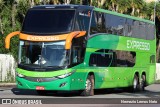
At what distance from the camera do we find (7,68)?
39.8 m

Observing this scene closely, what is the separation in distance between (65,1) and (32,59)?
28218 mm

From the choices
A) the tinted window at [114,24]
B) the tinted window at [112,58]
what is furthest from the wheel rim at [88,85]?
the tinted window at [114,24]

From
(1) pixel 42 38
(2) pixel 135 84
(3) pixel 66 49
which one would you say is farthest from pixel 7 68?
(3) pixel 66 49

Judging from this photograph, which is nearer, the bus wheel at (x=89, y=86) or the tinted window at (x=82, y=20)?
the tinted window at (x=82, y=20)

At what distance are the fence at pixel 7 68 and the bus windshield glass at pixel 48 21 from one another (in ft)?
47.8

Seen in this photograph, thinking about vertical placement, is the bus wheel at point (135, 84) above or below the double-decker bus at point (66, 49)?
below

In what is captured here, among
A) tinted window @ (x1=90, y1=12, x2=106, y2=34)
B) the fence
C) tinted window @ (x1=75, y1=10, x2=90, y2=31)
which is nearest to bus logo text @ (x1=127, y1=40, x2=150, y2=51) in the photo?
tinted window @ (x1=90, y1=12, x2=106, y2=34)

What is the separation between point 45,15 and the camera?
81.3ft

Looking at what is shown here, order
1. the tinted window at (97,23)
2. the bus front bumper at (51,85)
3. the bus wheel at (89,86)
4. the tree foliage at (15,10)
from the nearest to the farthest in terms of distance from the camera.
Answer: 1. the bus front bumper at (51,85)
2. the bus wheel at (89,86)
3. the tinted window at (97,23)
4. the tree foliage at (15,10)

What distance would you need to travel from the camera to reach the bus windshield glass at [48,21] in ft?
79.5

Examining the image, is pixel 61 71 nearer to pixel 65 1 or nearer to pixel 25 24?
pixel 25 24

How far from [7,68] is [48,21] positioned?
1592 centimetres

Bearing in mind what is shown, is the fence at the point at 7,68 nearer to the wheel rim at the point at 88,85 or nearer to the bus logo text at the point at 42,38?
the wheel rim at the point at 88,85

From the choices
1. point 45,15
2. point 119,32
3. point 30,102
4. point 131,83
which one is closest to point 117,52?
point 119,32
